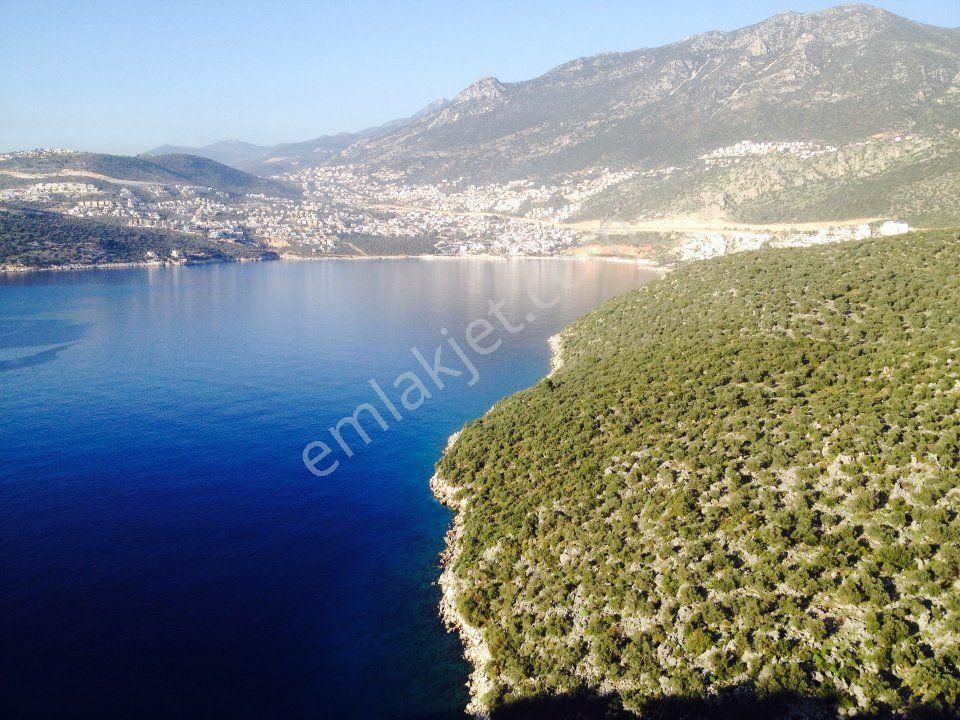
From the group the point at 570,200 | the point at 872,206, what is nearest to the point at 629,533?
the point at 872,206

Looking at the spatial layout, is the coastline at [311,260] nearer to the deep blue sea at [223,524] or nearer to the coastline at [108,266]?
the coastline at [108,266]

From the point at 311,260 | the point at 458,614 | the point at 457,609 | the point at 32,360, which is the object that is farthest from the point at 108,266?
the point at 458,614

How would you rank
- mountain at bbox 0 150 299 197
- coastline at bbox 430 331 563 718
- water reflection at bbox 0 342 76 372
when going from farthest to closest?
mountain at bbox 0 150 299 197, water reflection at bbox 0 342 76 372, coastline at bbox 430 331 563 718

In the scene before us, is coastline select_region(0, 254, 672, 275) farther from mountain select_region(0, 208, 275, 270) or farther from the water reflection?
the water reflection

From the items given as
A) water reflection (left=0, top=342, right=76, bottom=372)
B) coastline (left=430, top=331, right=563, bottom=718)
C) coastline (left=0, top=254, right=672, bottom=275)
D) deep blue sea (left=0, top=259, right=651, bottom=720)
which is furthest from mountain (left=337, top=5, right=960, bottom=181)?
water reflection (left=0, top=342, right=76, bottom=372)

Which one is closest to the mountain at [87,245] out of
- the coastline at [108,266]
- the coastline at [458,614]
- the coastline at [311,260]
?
the coastline at [108,266]

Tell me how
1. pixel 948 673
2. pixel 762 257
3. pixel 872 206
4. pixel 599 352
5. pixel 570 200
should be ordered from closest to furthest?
1. pixel 948 673
2. pixel 599 352
3. pixel 762 257
4. pixel 872 206
5. pixel 570 200

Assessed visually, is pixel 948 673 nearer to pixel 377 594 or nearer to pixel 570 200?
pixel 377 594
